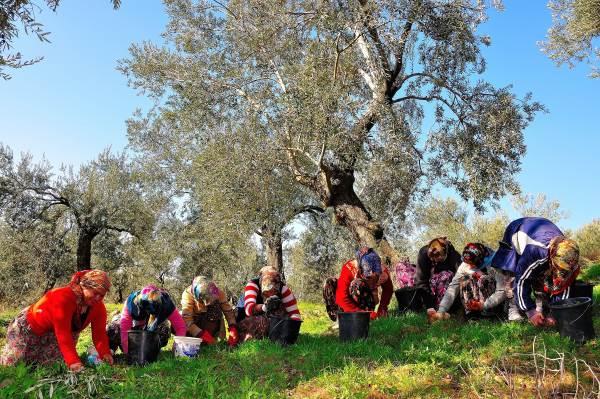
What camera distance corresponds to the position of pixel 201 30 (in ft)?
53.5

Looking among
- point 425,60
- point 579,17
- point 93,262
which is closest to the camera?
point 425,60

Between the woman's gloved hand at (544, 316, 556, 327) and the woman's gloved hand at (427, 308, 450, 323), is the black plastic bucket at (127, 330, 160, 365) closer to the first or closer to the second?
the woman's gloved hand at (427, 308, 450, 323)

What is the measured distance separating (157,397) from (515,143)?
38.3 feet

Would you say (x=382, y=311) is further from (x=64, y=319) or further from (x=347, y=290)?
(x=64, y=319)

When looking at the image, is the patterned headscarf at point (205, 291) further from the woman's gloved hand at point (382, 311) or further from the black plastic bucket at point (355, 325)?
the woman's gloved hand at point (382, 311)

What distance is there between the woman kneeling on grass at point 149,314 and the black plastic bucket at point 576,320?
498 cm

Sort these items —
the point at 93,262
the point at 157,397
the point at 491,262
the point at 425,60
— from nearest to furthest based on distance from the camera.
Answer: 1. the point at 157,397
2. the point at 491,262
3. the point at 425,60
4. the point at 93,262

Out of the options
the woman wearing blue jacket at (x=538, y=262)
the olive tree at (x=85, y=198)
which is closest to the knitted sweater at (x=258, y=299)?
the woman wearing blue jacket at (x=538, y=262)

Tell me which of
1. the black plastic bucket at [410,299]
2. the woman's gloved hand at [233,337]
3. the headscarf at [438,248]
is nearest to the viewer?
the woman's gloved hand at [233,337]

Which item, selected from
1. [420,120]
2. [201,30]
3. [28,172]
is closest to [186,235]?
[28,172]

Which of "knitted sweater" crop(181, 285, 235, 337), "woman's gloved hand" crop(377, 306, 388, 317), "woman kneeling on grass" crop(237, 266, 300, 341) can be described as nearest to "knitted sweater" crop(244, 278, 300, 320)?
"woman kneeling on grass" crop(237, 266, 300, 341)

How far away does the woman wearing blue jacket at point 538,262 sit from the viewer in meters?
6.12

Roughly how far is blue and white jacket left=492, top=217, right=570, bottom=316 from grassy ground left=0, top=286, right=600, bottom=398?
465 mm

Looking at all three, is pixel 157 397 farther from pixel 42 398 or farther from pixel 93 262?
pixel 93 262
